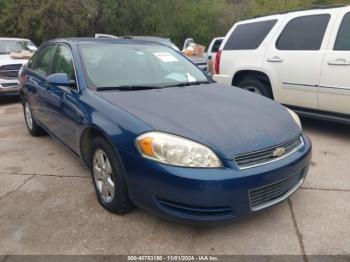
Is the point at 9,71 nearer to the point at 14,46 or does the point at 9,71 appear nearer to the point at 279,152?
the point at 14,46

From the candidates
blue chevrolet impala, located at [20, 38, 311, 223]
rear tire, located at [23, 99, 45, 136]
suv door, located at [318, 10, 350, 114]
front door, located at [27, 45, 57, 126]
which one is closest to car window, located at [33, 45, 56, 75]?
front door, located at [27, 45, 57, 126]

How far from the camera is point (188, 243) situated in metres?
2.73

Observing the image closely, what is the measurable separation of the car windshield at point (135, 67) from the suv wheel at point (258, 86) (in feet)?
6.50

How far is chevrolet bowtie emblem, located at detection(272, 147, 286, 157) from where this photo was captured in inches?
108

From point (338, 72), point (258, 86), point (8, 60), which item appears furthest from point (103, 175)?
point (8, 60)

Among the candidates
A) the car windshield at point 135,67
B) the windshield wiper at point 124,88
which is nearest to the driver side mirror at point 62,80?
the car windshield at point 135,67

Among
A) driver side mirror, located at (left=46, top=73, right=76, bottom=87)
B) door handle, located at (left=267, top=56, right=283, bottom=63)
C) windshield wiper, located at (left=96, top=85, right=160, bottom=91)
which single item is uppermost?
driver side mirror, located at (left=46, top=73, right=76, bottom=87)

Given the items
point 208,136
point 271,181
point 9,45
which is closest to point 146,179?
point 208,136

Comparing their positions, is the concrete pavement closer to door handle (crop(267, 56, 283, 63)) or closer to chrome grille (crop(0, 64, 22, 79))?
door handle (crop(267, 56, 283, 63))

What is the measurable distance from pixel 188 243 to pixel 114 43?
97.6 inches

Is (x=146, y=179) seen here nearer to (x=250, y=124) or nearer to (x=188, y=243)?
(x=188, y=243)

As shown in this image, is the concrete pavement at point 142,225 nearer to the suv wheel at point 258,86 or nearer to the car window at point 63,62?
the car window at point 63,62

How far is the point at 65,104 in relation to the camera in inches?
147

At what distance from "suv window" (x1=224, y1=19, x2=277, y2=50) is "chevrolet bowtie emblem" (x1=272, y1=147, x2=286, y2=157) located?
3557 mm
